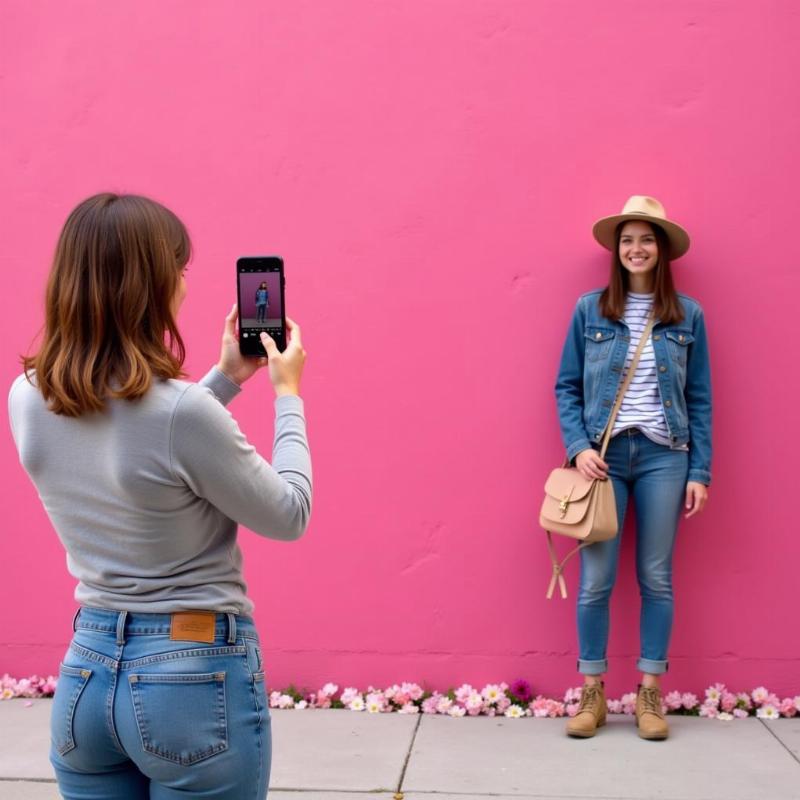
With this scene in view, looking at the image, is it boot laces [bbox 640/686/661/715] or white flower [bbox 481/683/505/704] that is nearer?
boot laces [bbox 640/686/661/715]

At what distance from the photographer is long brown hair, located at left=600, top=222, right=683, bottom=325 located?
165 inches

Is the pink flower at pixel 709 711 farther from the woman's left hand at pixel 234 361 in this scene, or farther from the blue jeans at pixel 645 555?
the woman's left hand at pixel 234 361

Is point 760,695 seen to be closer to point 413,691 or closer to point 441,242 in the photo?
point 413,691

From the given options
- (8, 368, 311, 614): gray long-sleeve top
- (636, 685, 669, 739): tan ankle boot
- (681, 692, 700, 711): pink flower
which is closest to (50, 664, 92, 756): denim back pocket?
(8, 368, 311, 614): gray long-sleeve top

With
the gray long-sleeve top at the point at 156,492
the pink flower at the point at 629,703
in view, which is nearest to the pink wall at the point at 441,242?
the pink flower at the point at 629,703

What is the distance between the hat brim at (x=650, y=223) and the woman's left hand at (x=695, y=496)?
896mm

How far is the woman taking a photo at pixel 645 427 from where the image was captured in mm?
4184

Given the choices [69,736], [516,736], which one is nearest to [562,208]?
[516,736]

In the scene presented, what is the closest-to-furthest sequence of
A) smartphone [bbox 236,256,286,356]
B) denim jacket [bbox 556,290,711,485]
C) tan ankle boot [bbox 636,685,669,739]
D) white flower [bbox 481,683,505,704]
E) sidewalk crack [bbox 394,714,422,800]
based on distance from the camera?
smartphone [bbox 236,256,286,356]
sidewalk crack [bbox 394,714,422,800]
tan ankle boot [bbox 636,685,669,739]
denim jacket [bbox 556,290,711,485]
white flower [bbox 481,683,505,704]

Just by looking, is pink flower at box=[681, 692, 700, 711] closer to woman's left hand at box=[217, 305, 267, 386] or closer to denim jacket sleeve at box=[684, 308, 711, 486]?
denim jacket sleeve at box=[684, 308, 711, 486]

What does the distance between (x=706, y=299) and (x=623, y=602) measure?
1.27m

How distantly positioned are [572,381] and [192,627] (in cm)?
269

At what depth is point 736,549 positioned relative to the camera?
443 cm

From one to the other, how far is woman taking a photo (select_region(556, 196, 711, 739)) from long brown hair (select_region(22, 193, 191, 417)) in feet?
8.43
